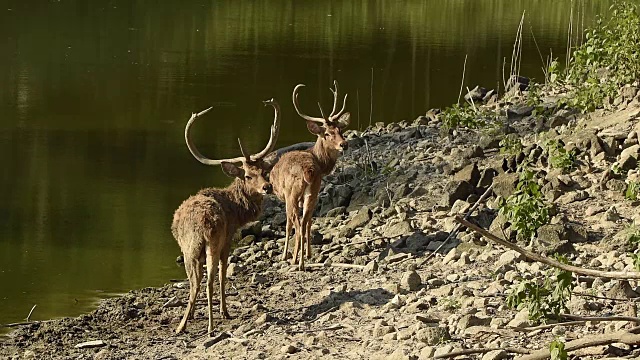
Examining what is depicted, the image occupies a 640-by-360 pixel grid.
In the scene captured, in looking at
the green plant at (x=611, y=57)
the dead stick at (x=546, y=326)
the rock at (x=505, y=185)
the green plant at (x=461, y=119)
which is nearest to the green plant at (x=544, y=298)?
the dead stick at (x=546, y=326)

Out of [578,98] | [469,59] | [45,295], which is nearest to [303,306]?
[45,295]

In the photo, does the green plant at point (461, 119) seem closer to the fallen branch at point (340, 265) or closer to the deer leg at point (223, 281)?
the fallen branch at point (340, 265)

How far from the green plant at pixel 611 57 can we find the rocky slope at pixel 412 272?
0.71ft

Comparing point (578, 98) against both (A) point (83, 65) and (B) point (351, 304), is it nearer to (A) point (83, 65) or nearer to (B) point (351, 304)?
(B) point (351, 304)

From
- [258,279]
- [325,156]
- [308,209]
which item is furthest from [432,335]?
[325,156]

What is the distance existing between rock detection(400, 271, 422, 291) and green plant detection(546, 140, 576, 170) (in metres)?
2.94

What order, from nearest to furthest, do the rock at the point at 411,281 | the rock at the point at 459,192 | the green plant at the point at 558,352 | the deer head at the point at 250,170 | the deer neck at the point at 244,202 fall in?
1. the green plant at the point at 558,352
2. the rock at the point at 411,281
3. the deer neck at the point at 244,202
4. the deer head at the point at 250,170
5. the rock at the point at 459,192

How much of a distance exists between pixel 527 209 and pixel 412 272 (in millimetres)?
1141

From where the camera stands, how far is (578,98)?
14.9 metres

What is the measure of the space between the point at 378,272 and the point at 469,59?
2219 centimetres

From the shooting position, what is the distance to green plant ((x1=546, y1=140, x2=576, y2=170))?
12492 millimetres

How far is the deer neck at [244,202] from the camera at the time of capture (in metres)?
11.1

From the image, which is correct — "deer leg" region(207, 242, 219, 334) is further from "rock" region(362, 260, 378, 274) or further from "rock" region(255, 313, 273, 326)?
"rock" region(362, 260, 378, 274)

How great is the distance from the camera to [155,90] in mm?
25562
